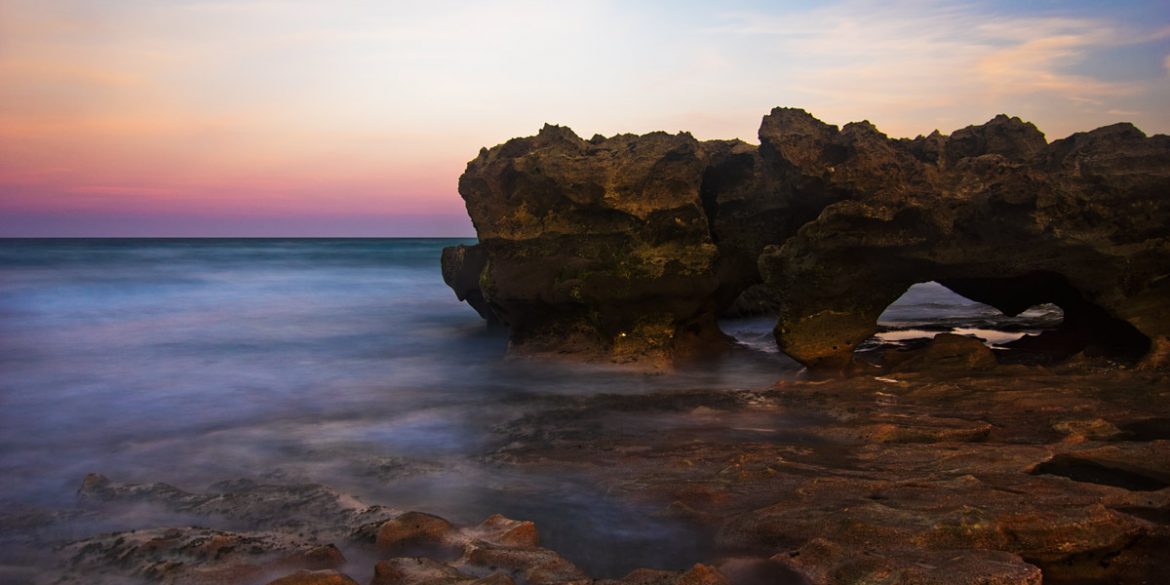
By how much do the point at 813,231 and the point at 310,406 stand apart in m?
5.81

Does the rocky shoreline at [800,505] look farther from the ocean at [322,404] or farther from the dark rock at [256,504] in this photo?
the ocean at [322,404]

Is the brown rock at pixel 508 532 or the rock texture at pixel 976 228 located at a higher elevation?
the rock texture at pixel 976 228

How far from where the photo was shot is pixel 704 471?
541cm

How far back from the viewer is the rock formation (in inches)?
329

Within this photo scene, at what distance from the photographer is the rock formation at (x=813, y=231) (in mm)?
8359

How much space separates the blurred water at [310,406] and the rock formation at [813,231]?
99cm

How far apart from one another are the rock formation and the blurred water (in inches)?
39.1

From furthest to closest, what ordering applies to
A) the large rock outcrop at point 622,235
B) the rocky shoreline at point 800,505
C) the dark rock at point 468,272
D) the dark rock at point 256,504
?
the dark rock at point 468,272
the large rock outcrop at point 622,235
the dark rock at point 256,504
the rocky shoreline at point 800,505

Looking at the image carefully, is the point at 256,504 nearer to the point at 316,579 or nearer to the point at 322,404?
the point at 316,579

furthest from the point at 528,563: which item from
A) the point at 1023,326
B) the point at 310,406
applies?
the point at 1023,326

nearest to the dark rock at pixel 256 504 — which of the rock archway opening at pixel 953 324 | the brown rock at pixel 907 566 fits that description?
the brown rock at pixel 907 566

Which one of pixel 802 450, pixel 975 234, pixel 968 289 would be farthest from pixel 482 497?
pixel 968 289

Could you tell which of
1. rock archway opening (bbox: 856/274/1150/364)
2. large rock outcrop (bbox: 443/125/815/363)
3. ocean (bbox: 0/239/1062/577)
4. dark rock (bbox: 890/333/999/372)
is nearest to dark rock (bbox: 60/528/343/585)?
ocean (bbox: 0/239/1062/577)

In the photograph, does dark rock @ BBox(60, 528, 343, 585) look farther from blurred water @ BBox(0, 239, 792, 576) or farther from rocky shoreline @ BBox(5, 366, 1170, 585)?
blurred water @ BBox(0, 239, 792, 576)
